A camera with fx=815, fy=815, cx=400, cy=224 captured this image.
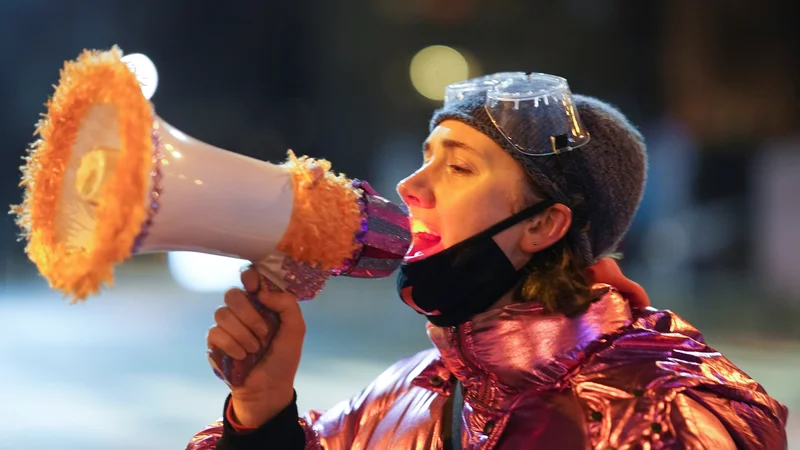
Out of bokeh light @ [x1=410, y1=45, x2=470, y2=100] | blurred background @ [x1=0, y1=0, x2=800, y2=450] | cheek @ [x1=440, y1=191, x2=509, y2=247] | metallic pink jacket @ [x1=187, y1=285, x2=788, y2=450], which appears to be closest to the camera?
metallic pink jacket @ [x1=187, y1=285, x2=788, y2=450]

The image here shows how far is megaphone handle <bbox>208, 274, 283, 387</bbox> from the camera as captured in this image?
1285mm

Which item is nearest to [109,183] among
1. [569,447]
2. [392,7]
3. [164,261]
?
[569,447]

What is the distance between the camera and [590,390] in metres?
1.42

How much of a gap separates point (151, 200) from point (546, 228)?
2.73 ft

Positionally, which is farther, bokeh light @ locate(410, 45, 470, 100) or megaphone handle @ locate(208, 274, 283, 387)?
bokeh light @ locate(410, 45, 470, 100)

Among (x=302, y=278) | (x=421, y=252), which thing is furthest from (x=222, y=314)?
(x=421, y=252)

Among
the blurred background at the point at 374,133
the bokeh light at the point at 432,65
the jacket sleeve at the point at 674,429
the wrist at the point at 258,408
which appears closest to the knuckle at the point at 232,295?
the wrist at the point at 258,408

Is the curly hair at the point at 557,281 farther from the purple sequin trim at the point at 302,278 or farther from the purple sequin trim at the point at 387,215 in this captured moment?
the purple sequin trim at the point at 302,278

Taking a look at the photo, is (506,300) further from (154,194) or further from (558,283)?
(154,194)

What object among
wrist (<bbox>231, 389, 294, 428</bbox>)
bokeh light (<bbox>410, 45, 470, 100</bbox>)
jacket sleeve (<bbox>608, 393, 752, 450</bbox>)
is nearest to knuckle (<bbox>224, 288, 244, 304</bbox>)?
wrist (<bbox>231, 389, 294, 428</bbox>)

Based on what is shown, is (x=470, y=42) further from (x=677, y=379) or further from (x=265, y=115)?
(x=677, y=379)

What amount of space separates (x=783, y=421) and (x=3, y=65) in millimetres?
7076

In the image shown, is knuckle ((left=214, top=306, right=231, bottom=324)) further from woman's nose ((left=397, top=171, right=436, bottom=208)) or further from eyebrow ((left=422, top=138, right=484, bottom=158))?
eyebrow ((left=422, top=138, right=484, bottom=158))

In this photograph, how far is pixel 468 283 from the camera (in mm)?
1539
